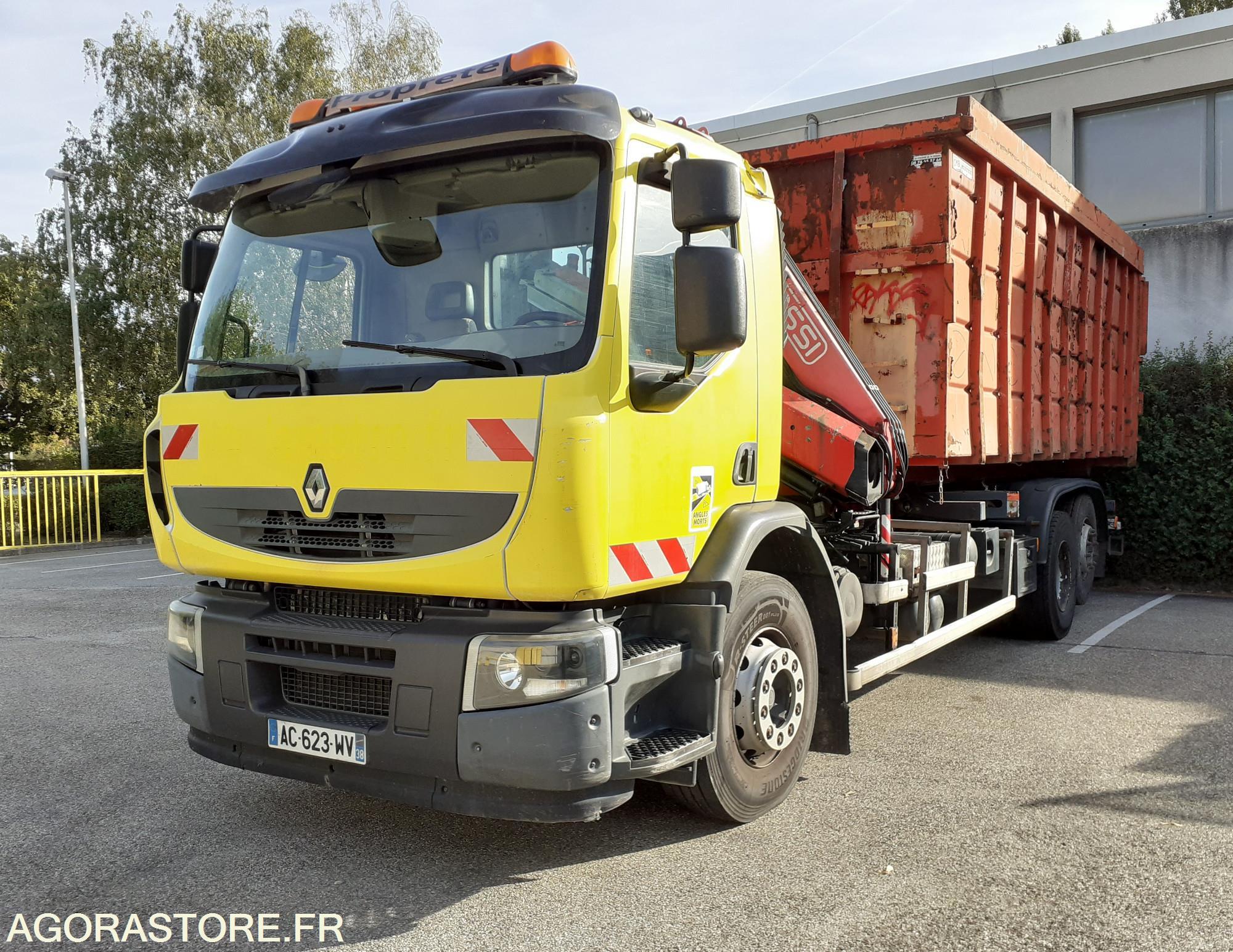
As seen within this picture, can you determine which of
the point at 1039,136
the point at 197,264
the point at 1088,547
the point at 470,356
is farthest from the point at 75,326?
the point at 470,356

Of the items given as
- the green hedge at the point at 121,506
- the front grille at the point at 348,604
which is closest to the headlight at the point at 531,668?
the front grille at the point at 348,604

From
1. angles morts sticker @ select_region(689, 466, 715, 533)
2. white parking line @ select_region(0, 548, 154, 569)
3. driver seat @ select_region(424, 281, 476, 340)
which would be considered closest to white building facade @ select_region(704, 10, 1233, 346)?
angles morts sticker @ select_region(689, 466, 715, 533)

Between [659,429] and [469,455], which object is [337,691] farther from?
[659,429]

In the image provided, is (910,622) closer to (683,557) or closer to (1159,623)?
(683,557)

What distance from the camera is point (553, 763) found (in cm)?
314

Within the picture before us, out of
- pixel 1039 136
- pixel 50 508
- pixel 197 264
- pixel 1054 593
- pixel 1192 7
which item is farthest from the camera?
pixel 1192 7

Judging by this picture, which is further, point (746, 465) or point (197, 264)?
point (197, 264)

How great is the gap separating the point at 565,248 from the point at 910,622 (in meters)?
3.14

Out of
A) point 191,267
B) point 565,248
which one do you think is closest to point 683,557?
point 565,248

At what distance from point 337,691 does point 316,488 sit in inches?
27.4

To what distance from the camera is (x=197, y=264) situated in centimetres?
423

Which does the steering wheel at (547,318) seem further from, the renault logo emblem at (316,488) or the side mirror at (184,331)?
the side mirror at (184,331)

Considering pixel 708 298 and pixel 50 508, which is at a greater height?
pixel 708 298

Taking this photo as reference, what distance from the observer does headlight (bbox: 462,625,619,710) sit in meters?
3.16
